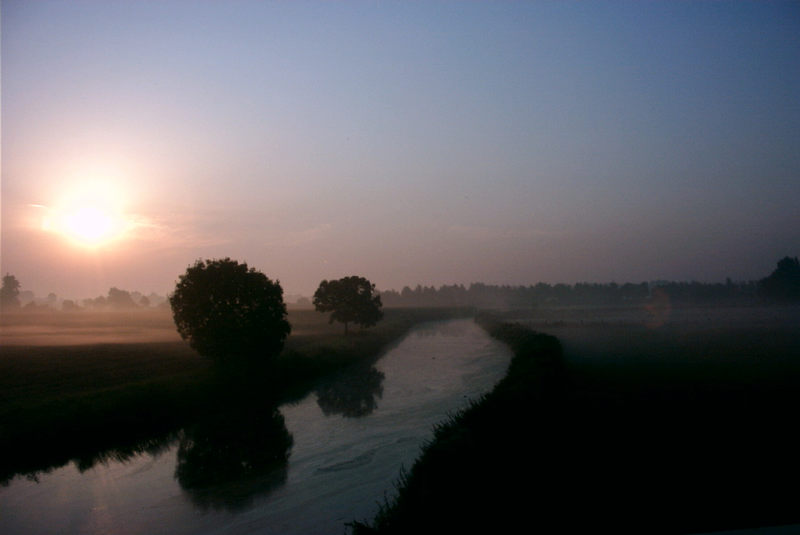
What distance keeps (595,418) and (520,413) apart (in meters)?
4.47

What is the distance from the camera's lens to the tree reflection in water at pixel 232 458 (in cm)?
1673

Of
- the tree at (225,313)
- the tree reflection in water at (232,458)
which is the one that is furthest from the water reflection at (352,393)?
the tree at (225,313)

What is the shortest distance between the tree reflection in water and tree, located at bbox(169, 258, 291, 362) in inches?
334

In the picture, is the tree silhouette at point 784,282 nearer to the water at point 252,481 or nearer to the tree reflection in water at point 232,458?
the water at point 252,481

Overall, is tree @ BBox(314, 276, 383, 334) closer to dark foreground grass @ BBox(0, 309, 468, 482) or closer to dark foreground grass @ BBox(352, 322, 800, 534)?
dark foreground grass @ BBox(0, 309, 468, 482)

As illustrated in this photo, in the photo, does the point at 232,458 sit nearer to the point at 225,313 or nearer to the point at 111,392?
the point at 111,392

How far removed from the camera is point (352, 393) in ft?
115

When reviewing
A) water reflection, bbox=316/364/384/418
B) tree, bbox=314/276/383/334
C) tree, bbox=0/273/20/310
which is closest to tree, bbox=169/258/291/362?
water reflection, bbox=316/364/384/418

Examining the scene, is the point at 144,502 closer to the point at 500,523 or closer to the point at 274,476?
the point at 274,476

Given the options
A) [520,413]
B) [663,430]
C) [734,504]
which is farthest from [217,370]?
[734,504]

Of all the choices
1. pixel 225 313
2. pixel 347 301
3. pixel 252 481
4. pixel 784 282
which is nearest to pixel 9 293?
pixel 347 301

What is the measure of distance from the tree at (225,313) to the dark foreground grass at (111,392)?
5.66ft

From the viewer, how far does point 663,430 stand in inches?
733

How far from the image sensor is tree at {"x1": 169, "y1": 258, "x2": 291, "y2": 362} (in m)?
37.1
